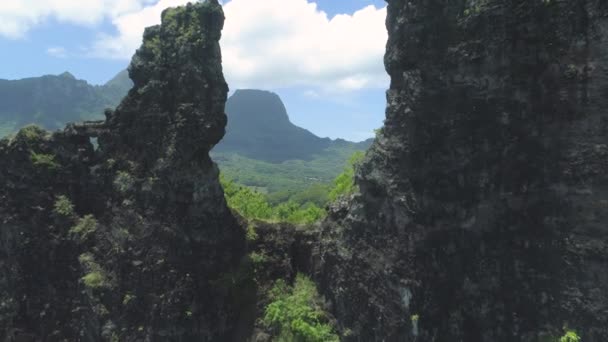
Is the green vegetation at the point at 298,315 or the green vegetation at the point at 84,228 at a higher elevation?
the green vegetation at the point at 84,228

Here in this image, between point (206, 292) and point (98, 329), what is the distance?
4434 mm

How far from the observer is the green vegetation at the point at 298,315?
58.9 ft

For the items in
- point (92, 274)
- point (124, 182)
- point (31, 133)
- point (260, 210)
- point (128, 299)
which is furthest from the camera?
point (260, 210)

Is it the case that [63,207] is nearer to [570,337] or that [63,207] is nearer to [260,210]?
[260,210]

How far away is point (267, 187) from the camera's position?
19312 centimetres

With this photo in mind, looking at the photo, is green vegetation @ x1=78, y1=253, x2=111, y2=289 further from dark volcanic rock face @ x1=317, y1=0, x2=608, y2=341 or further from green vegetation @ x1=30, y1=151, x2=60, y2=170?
dark volcanic rock face @ x1=317, y1=0, x2=608, y2=341

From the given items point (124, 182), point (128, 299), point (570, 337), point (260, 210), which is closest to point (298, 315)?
point (128, 299)

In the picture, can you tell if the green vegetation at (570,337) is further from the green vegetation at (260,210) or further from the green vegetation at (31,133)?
the green vegetation at (31,133)

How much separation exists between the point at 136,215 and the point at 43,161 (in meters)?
4.88

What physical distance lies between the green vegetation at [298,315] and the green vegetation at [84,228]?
8.21m

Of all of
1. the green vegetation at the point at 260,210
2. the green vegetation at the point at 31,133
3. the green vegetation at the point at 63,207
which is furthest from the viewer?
the green vegetation at the point at 260,210

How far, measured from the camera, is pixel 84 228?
2019cm

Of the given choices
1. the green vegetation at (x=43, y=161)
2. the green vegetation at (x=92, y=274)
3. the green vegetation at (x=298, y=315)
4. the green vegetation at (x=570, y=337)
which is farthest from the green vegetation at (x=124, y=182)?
the green vegetation at (x=570, y=337)

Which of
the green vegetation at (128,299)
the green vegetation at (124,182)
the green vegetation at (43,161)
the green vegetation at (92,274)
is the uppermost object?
the green vegetation at (43,161)
